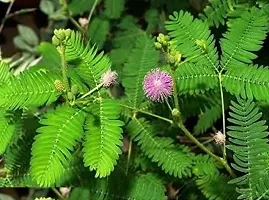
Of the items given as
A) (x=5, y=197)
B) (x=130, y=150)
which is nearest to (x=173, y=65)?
(x=130, y=150)

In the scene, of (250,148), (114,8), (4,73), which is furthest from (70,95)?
(114,8)

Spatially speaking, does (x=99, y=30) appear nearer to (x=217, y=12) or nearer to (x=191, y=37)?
(x=217, y=12)

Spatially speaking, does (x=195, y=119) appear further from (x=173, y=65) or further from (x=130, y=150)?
(x=173, y=65)

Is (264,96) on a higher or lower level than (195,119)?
higher

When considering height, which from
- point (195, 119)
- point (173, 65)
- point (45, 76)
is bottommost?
point (195, 119)

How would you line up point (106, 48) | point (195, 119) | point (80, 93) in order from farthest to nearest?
point (106, 48) < point (195, 119) < point (80, 93)
